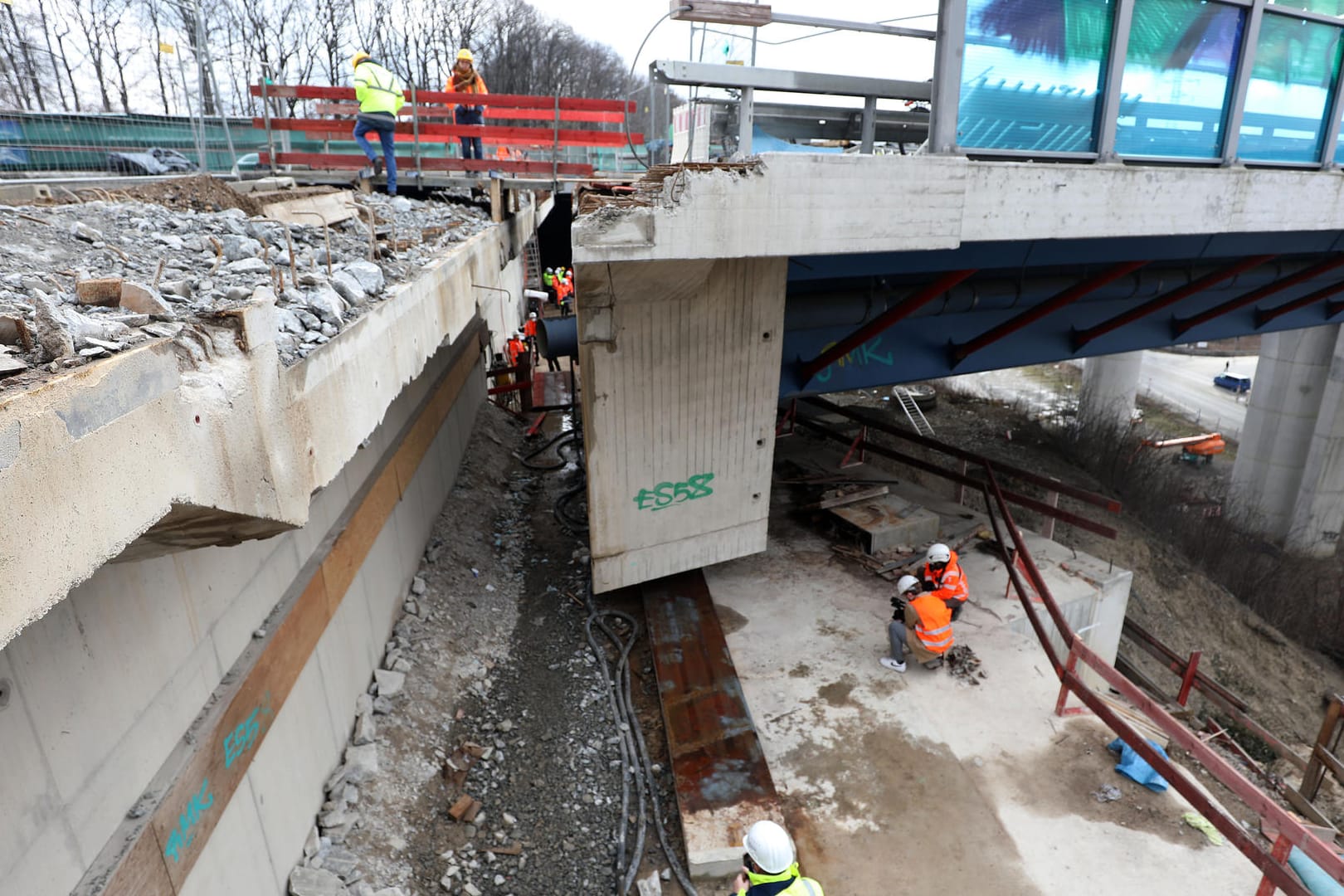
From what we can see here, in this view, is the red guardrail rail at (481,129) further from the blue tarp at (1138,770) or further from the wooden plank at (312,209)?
the blue tarp at (1138,770)

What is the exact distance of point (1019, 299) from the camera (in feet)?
26.0

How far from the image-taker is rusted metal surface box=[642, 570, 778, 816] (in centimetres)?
485

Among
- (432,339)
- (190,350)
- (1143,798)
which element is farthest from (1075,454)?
(190,350)

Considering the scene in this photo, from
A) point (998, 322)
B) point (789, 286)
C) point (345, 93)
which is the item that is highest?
point (345, 93)

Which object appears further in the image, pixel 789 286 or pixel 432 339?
pixel 789 286

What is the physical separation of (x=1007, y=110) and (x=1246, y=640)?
12.4 metres

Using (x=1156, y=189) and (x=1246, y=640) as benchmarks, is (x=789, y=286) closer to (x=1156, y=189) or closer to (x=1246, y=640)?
(x=1156, y=189)

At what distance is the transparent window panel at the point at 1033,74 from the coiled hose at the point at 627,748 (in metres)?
5.06

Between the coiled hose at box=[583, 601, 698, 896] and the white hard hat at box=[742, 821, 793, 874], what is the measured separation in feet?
4.86

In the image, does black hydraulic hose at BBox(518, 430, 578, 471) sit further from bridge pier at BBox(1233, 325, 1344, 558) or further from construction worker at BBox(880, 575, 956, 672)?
bridge pier at BBox(1233, 325, 1344, 558)

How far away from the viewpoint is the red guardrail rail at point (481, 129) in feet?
32.3

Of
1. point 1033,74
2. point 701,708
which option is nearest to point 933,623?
point 701,708

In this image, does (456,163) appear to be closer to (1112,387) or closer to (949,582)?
(949,582)

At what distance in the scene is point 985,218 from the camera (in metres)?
5.31
